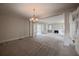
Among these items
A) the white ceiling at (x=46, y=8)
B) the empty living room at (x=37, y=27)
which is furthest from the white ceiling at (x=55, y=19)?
the white ceiling at (x=46, y=8)

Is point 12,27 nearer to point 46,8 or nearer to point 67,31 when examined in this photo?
point 46,8

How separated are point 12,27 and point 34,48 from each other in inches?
30.8

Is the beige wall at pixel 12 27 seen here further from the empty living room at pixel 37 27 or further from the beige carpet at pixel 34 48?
the beige carpet at pixel 34 48

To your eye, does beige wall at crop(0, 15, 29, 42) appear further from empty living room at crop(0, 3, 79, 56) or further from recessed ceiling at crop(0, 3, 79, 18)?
recessed ceiling at crop(0, 3, 79, 18)

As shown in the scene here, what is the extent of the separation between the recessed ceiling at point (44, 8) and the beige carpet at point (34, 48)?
74 cm

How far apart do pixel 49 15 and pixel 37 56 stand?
1.10m

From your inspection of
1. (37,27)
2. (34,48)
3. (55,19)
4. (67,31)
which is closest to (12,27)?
(37,27)

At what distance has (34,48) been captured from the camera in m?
2.59

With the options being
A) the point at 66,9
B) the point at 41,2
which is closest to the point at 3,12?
the point at 41,2

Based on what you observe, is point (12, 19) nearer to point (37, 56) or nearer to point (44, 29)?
point (44, 29)

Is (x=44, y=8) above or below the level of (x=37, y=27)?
above

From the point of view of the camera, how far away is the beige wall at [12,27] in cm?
250

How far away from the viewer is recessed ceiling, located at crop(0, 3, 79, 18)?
2486mm

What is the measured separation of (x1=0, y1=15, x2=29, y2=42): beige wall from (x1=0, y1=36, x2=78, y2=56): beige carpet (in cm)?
14
